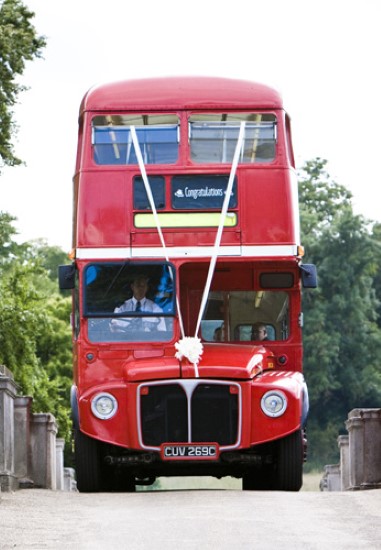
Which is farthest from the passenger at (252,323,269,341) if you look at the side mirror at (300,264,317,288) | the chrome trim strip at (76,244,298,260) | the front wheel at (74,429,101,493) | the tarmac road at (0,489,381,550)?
the tarmac road at (0,489,381,550)

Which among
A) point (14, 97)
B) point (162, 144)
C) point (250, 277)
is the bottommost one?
point (250, 277)

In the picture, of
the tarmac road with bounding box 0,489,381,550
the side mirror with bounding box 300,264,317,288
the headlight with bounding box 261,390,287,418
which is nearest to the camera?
the tarmac road with bounding box 0,489,381,550

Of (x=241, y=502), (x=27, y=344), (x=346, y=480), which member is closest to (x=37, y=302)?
(x=27, y=344)

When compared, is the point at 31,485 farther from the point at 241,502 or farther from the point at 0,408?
the point at 241,502

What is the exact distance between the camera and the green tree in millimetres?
37969

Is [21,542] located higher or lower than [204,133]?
lower

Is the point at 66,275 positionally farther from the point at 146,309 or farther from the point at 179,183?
the point at 179,183

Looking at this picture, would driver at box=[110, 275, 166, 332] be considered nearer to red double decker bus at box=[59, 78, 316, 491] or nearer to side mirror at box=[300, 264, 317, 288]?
red double decker bus at box=[59, 78, 316, 491]

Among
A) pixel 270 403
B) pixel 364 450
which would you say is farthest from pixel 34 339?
pixel 270 403

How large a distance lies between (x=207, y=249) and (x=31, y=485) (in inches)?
169

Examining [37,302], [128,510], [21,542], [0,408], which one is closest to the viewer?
[21,542]

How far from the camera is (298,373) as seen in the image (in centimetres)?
2095

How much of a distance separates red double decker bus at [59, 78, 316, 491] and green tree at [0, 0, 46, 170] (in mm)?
16825

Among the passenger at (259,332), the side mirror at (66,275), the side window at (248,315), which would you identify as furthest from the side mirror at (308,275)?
the side mirror at (66,275)
